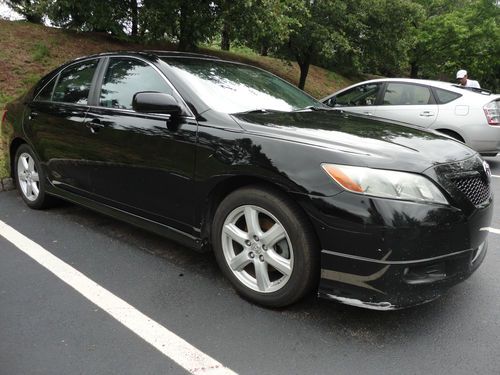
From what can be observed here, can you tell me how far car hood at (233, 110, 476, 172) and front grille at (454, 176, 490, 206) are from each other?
5.8 inches

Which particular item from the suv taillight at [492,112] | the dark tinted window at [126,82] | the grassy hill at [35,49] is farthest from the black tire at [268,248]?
the grassy hill at [35,49]

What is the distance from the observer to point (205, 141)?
293cm

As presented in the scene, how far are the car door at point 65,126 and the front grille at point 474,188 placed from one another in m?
2.81

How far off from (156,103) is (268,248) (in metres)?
1.21

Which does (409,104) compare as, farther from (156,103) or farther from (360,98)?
(156,103)

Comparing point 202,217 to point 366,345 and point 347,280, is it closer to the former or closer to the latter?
point 347,280

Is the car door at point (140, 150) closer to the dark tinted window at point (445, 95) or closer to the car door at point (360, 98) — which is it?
the car door at point (360, 98)

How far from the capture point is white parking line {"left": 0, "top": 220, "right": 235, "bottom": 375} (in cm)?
233

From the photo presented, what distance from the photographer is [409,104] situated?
25.5ft

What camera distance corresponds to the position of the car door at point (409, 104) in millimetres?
7551

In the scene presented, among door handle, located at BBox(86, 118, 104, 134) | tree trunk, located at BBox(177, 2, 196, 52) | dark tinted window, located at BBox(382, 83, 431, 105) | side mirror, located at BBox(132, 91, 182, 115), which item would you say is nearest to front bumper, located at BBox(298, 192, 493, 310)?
side mirror, located at BBox(132, 91, 182, 115)

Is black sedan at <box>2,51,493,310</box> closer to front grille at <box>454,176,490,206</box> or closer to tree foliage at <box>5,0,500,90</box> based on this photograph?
front grille at <box>454,176,490,206</box>

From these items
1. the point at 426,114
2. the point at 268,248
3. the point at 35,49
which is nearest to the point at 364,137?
the point at 268,248

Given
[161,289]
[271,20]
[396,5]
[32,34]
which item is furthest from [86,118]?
[396,5]
